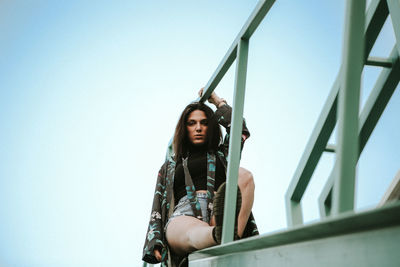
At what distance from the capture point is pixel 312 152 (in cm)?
122

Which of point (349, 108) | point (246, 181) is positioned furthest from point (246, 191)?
point (349, 108)

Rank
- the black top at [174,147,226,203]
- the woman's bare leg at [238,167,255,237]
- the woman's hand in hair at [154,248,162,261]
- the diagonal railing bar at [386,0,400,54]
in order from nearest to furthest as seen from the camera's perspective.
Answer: the diagonal railing bar at [386,0,400,54], the woman's bare leg at [238,167,255,237], the woman's hand in hair at [154,248,162,261], the black top at [174,147,226,203]

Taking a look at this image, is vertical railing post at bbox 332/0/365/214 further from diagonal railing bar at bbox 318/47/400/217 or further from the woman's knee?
the woman's knee

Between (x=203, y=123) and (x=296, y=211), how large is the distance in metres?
0.72

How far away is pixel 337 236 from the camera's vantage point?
1.61 feet

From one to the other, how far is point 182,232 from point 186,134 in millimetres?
584

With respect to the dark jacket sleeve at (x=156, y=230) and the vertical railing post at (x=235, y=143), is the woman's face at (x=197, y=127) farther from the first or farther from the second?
the vertical railing post at (x=235, y=143)

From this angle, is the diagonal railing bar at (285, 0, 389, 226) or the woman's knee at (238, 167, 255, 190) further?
the woman's knee at (238, 167, 255, 190)

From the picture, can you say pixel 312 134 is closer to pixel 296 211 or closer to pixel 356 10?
pixel 296 211

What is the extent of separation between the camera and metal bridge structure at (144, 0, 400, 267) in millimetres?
432

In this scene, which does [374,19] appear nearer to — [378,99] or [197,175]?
[378,99]

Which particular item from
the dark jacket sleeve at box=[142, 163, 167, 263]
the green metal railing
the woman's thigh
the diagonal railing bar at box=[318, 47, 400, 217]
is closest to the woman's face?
the dark jacket sleeve at box=[142, 163, 167, 263]

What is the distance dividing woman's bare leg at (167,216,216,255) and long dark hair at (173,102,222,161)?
0.38 meters

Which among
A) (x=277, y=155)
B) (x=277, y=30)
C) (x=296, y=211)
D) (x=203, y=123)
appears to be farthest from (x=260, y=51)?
(x=203, y=123)
